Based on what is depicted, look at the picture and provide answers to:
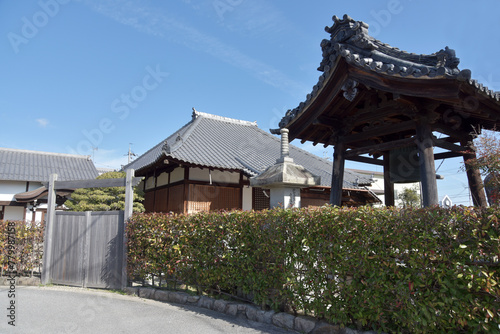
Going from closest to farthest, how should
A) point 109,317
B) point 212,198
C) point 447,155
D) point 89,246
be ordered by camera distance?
point 109,317 → point 447,155 → point 89,246 → point 212,198

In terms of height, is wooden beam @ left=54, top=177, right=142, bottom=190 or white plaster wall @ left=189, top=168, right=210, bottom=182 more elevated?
white plaster wall @ left=189, top=168, right=210, bottom=182

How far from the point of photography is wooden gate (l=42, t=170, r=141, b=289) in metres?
7.72

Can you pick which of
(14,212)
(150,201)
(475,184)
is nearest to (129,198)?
(150,201)

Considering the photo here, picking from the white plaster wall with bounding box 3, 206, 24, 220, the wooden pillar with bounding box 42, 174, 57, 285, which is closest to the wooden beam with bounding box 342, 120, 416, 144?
the wooden pillar with bounding box 42, 174, 57, 285

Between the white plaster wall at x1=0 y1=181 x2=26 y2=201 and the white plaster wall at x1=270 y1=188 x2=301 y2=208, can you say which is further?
the white plaster wall at x1=0 y1=181 x2=26 y2=201

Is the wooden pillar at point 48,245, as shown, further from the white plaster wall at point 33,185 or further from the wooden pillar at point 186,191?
the white plaster wall at point 33,185

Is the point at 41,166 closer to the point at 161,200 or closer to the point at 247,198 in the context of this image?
the point at 161,200

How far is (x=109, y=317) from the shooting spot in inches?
218

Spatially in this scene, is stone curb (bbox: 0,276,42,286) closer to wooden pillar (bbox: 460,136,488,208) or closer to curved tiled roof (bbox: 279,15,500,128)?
curved tiled roof (bbox: 279,15,500,128)

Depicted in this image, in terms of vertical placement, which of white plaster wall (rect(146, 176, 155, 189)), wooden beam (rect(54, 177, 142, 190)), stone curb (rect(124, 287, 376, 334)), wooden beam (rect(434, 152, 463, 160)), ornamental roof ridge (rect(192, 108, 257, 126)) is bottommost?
stone curb (rect(124, 287, 376, 334))

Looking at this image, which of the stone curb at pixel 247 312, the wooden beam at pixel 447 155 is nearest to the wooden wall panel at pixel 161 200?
the stone curb at pixel 247 312

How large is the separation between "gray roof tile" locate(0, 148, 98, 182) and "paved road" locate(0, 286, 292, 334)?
1306 cm

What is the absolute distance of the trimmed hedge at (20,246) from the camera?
8.45 m

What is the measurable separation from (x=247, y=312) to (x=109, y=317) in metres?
2.31
